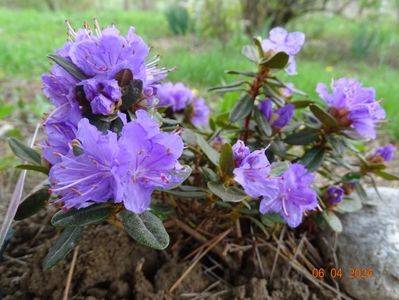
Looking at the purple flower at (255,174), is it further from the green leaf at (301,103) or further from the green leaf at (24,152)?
the green leaf at (24,152)

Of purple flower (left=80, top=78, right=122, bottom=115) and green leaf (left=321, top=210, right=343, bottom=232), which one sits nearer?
purple flower (left=80, top=78, right=122, bottom=115)

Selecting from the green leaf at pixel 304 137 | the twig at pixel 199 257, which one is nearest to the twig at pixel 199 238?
the twig at pixel 199 257

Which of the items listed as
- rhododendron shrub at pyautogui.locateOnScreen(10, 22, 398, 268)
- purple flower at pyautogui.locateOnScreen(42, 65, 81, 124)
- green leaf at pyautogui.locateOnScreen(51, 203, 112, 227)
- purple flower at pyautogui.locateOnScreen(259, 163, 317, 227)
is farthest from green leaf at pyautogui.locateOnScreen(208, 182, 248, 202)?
purple flower at pyautogui.locateOnScreen(42, 65, 81, 124)

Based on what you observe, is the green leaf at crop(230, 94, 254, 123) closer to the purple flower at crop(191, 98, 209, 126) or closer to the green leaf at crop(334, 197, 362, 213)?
the purple flower at crop(191, 98, 209, 126)

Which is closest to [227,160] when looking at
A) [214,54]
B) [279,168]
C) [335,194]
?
[279,168]

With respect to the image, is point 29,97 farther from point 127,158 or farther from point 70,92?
point 127,158
